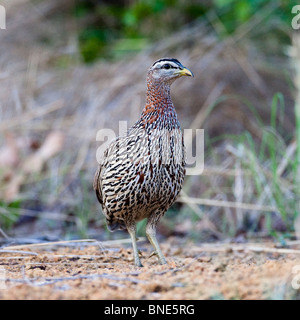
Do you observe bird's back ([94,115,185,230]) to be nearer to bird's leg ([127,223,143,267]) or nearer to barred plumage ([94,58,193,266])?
barred plumage ([94,58,193,266])

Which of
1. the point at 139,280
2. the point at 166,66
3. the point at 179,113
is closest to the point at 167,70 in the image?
the point at 166,66

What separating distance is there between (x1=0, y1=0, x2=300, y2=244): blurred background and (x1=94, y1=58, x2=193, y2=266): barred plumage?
1.36 meters

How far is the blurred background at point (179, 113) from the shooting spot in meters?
6.10

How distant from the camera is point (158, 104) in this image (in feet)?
14.1

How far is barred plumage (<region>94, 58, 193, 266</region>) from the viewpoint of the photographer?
408cm

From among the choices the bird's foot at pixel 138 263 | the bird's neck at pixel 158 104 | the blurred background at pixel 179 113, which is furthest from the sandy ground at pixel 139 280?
the blurred background at pixel 179 113

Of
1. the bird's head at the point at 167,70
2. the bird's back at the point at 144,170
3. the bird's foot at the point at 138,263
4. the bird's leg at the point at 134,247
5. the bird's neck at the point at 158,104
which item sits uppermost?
the bird's head at the point at 167,70

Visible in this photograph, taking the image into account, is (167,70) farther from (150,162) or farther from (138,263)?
(138,263)

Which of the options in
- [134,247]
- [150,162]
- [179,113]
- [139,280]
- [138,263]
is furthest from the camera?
[179,113]

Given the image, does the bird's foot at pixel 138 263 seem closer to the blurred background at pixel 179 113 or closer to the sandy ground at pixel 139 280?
the sandy ground at pixel 139 280

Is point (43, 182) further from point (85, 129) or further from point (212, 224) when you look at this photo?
point (212, 224)

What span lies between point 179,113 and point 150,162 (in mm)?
4172

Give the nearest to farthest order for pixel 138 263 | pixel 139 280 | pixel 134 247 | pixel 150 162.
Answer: pixel 139 280 < pixel 150 162 < pixel 138 263 < pixel 134 247

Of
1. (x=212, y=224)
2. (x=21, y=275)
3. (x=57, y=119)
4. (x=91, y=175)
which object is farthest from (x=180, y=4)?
(x=21, y=275)
